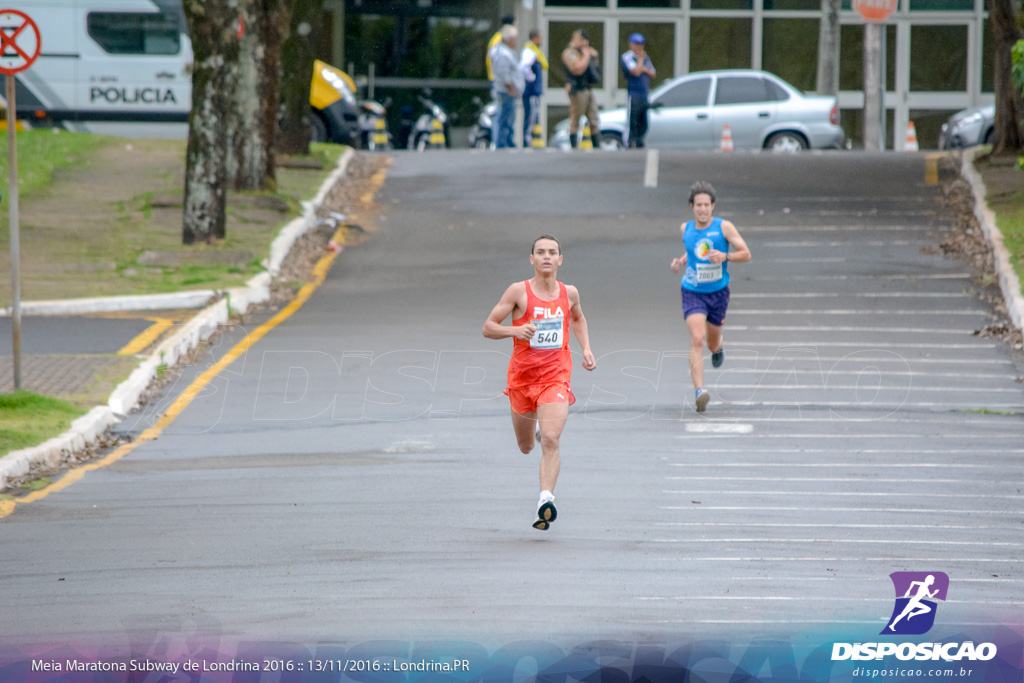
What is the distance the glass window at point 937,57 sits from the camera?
125 feet

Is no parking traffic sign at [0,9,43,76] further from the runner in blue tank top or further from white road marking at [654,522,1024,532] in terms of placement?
white road marking at [654,522,1024,532]

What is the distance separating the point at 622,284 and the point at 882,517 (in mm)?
9236

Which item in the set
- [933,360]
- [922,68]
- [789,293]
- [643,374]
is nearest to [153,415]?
[643,374]

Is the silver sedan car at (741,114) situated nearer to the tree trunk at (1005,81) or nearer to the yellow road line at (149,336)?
the tree trunk at (1005,81)

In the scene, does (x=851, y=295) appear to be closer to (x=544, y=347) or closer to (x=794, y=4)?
(x=544, y=347)

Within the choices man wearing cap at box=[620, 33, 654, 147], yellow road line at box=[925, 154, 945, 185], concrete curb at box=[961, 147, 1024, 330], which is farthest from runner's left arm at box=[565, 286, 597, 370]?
man wearing cap at box=[620, 33, 654, 147]

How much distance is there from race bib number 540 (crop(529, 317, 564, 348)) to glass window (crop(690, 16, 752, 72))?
3145cm

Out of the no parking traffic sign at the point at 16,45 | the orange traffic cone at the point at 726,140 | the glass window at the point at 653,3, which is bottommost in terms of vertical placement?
the orange traffic cone at the point at 726,140

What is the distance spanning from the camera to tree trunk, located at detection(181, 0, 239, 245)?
18.4m

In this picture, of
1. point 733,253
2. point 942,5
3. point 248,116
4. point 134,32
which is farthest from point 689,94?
point 733,253

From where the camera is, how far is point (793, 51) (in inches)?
1512

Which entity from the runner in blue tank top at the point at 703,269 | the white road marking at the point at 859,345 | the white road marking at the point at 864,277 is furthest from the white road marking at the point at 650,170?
the runner in blue tank top at the point at 703,269

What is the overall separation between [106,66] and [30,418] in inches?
747

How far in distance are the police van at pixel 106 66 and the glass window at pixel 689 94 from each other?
9505 mm
